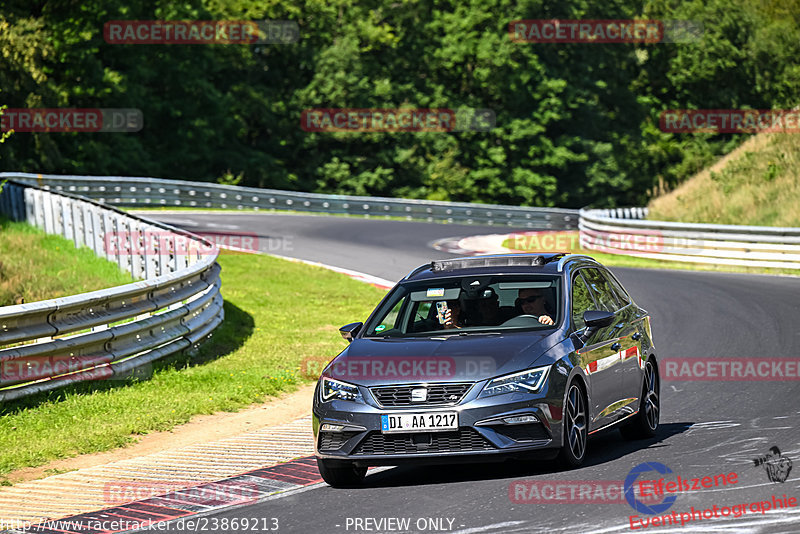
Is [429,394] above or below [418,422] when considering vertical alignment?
above

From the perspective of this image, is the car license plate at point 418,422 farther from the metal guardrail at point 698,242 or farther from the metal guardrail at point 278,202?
the metal guardrail at point 278,202

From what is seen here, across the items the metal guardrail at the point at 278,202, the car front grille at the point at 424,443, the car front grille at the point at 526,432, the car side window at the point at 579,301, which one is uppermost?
the car side window at the point at 579,301

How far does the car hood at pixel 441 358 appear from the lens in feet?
27.0

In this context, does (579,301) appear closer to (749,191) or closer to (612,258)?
(612,258)

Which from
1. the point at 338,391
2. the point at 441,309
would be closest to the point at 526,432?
the point at 338,391

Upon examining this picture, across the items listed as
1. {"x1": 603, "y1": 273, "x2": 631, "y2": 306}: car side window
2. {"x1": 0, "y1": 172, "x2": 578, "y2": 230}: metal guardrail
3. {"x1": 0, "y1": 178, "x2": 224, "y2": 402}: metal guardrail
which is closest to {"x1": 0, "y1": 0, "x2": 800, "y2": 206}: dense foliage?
{"x1": 0, "y1": 172, "x2": 578, "y2": 230}: metal guardrail

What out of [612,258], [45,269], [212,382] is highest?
[212,382]

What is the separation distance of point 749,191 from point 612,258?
6.47 metres

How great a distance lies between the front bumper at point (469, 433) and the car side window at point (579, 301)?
1.13 meters

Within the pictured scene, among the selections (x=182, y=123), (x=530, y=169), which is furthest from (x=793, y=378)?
(x=530, y=169)

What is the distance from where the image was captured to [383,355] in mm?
8602

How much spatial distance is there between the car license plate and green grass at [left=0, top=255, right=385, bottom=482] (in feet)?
11.1

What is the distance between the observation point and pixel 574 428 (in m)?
8.54

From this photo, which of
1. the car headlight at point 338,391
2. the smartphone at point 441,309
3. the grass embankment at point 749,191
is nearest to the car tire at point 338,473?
the car headlight at point 338,391
